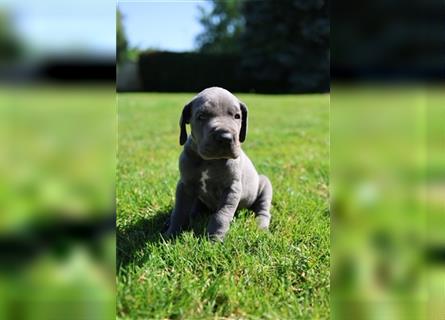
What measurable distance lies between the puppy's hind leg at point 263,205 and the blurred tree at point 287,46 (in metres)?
15.9

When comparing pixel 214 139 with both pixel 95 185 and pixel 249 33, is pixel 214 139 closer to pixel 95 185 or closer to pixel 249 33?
pixel 95 185

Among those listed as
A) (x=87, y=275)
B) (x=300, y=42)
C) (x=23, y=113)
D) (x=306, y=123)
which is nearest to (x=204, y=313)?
(x=87, y=275)

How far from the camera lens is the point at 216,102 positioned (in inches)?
108

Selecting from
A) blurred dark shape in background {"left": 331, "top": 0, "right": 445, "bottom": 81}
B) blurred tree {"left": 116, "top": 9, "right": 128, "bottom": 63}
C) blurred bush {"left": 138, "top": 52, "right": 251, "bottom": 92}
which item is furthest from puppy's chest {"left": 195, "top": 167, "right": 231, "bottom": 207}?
blurred bush {"left": 138, "top": 52, "right": 251, "bottom": 92}

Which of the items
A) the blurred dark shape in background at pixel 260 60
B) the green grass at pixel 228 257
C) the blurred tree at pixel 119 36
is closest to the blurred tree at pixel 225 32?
the blurred dark shape in background at pixel 260 60

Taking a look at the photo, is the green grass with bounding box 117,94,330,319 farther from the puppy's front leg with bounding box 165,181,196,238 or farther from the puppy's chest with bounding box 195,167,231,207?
the puppy's chest with bounding box 195,167,231,207

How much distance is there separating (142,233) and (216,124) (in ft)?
3.00

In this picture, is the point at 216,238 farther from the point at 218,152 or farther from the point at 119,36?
→ the point at 119,36

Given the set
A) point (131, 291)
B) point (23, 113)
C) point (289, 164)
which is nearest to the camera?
point (23, 113)

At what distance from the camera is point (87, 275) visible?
52.1 inches

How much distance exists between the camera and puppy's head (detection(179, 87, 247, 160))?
266cm

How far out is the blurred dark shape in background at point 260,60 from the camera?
19.1 meters

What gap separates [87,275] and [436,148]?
102cm

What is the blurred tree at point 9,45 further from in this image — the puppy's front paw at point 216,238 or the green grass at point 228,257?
the puppy's front paw at point 216,238
